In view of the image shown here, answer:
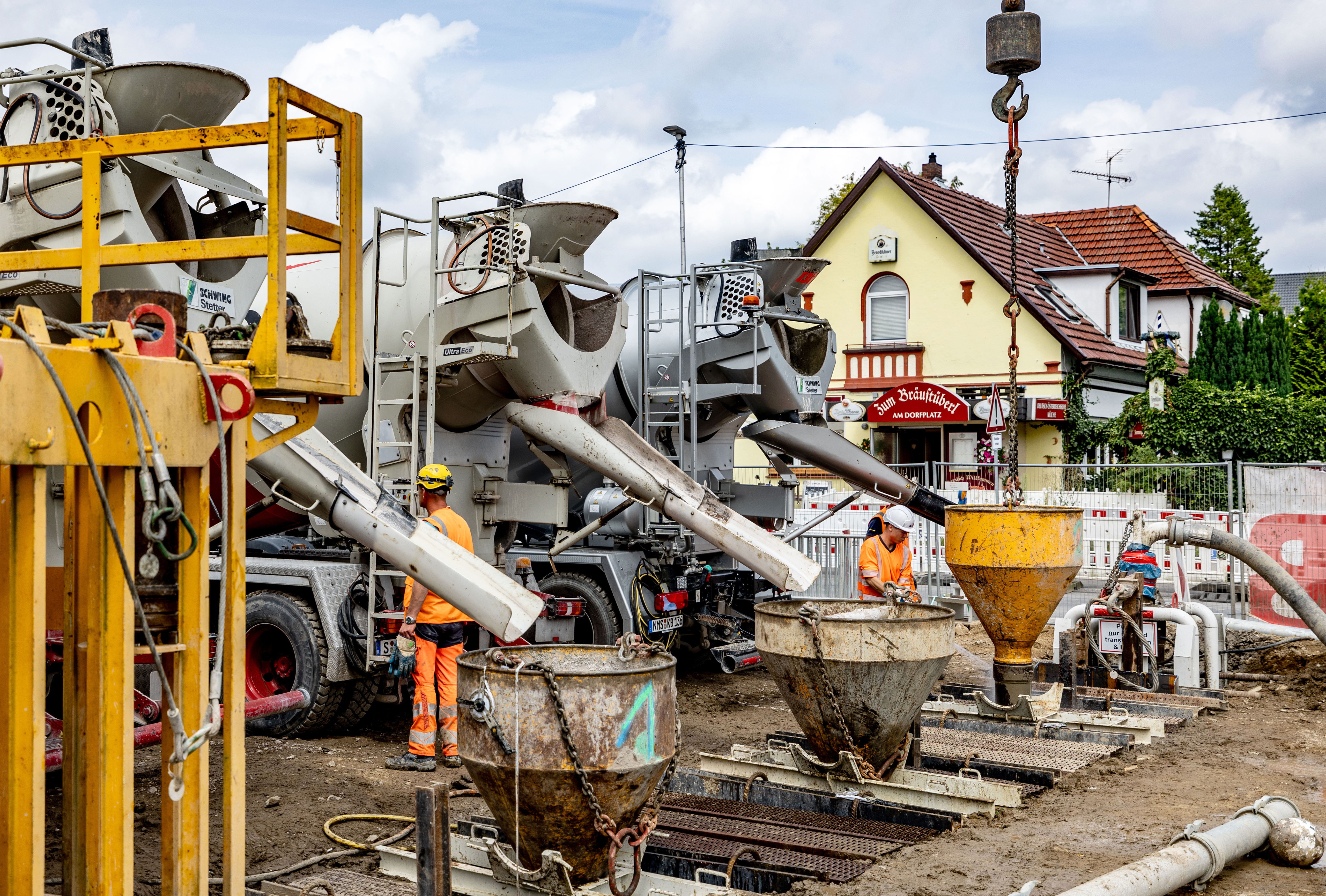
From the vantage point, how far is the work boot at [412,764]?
7.50m

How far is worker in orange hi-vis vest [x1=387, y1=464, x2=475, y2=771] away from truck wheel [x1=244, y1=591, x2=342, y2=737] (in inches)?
28.6

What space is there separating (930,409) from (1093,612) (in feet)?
46.3

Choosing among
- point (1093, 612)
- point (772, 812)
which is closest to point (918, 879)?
point (772, 812)

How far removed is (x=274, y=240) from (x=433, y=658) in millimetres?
4059

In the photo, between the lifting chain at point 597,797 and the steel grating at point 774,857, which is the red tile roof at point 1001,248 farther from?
the lifting chain at point 597,797

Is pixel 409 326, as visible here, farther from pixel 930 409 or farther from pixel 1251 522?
pixel 930 409

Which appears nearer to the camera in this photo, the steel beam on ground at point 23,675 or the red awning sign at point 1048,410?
the steel beam on ground at point 23,675

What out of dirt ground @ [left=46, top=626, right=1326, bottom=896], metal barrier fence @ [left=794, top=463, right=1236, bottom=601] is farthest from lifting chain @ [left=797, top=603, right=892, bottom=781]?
metal barrier fence @ [left=794, top=463, right=1236, bottom=601]

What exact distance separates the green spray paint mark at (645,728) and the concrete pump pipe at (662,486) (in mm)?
4033

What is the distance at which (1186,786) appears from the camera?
23.5 feet

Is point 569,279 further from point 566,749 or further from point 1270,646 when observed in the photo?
point 1270,646

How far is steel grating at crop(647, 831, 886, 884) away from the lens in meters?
5.33

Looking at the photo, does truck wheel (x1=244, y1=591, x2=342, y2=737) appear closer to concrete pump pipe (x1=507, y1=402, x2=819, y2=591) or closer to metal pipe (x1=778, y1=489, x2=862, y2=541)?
concrete pump pipe (x1=507, y1=402, x2=819, y2=591)

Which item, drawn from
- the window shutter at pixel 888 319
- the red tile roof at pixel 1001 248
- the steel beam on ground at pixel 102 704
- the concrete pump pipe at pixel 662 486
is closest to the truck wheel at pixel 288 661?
the concrete pump pipe at pixel 662 486
